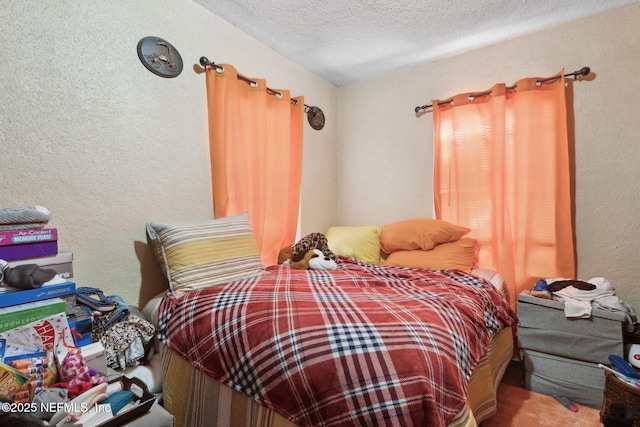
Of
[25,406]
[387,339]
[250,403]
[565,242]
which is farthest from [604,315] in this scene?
[25,406]

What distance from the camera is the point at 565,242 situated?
2.02 m

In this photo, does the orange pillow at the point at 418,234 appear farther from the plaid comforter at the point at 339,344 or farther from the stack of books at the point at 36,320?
the stack of books at the point at 36,320

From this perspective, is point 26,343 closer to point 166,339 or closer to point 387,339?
point 166,339

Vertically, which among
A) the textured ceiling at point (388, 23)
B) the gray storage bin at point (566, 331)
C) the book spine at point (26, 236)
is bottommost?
the gray storage bin at point (566, 331)

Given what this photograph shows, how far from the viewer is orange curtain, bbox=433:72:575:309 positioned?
2031 millimetres

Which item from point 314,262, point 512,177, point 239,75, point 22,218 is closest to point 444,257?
point 512,177

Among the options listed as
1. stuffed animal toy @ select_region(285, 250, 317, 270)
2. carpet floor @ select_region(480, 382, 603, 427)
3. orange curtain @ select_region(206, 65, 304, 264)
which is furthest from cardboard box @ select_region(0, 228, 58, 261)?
carpet floor @ select_region(480, 382, 603, 427)

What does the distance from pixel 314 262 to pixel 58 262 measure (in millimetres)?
1337

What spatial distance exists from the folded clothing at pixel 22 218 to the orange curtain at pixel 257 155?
95 centimetres

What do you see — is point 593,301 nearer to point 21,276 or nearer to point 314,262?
point 314,262

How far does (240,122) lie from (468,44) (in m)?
1.90

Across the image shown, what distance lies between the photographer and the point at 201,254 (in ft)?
5.26

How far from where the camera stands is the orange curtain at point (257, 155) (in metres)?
2.02

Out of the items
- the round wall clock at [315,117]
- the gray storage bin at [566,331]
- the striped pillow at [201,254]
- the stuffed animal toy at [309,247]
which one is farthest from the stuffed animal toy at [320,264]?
the round wall clock at [315,117]
